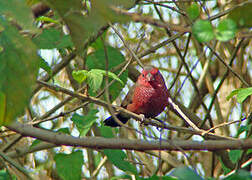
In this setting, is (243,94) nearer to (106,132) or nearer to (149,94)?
(106,132)

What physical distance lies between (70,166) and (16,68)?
1.08 metres

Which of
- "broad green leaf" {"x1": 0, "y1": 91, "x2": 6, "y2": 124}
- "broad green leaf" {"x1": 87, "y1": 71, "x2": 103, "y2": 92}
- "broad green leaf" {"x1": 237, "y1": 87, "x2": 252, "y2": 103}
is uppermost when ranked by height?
"broad green leaf" {"x1": 87, "y1": 71, "x2": 103, "y2": 92}

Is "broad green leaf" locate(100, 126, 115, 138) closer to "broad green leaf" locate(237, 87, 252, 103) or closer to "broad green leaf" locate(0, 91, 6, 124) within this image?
"broad green leaf" locate(237, 87, 252, 103)

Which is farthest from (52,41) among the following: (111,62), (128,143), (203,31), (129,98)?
(129,98)

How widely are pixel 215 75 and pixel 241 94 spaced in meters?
2.75

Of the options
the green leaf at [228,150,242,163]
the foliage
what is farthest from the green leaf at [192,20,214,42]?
the green leaf at [228,150,242,163]

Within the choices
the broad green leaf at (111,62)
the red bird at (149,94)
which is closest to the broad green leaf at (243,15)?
the broad green leaf at (111,62)

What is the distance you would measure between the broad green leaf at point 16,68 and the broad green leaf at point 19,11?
0.34 ft

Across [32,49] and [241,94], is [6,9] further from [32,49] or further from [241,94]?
[241,94]

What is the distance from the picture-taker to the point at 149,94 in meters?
3.95

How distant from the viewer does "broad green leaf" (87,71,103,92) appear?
2.41 meters

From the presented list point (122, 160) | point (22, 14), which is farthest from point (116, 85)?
point (22, 14)

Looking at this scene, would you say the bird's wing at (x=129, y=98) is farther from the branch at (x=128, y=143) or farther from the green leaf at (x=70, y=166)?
the branch at (x=128, y=143)

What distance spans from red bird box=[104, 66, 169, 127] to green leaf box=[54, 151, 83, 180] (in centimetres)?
153
